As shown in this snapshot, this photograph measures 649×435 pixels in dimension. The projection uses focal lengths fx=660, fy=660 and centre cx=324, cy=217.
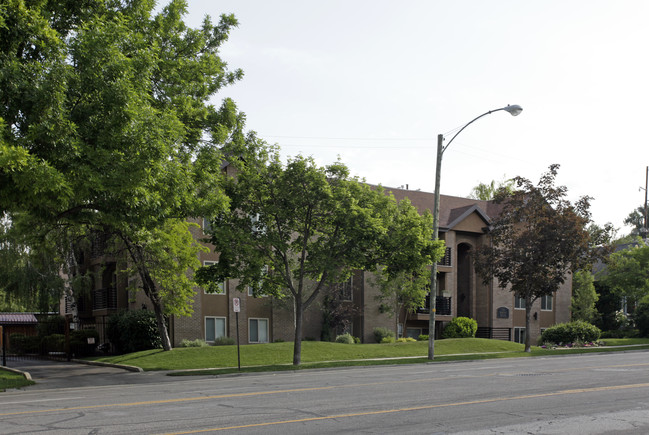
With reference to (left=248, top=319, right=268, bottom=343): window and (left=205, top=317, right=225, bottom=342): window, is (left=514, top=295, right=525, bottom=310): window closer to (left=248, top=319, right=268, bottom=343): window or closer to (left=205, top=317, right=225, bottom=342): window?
(left=248, top=319, right=268, bottom=343): window

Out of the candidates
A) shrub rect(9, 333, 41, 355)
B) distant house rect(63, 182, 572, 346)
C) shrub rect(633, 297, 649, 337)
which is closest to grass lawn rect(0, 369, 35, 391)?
distant house rect(63, 182, 572, 346)

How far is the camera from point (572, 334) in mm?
40969

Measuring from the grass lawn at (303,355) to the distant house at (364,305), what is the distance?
13.5 feet

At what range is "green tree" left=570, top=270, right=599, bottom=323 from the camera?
5109 centimetres

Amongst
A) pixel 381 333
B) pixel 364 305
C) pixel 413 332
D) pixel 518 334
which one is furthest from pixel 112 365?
pixel 518 334

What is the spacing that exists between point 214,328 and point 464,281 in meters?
19.7

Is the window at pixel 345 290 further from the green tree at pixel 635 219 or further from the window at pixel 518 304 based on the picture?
the green tree at pixel 635 219

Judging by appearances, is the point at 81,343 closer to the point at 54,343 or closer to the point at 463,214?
the point at 54,343

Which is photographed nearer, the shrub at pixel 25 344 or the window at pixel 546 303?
the shrub at pixel 25 344

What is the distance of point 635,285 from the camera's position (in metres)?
49.5

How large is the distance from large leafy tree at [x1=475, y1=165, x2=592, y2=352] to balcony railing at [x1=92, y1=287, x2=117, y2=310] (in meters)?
21.0

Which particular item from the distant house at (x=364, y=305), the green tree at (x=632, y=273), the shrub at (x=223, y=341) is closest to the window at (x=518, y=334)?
the distant house at (x=364, y=305)

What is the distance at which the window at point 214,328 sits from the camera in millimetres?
36531

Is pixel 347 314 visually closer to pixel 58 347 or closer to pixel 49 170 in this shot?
pixel 58 347
